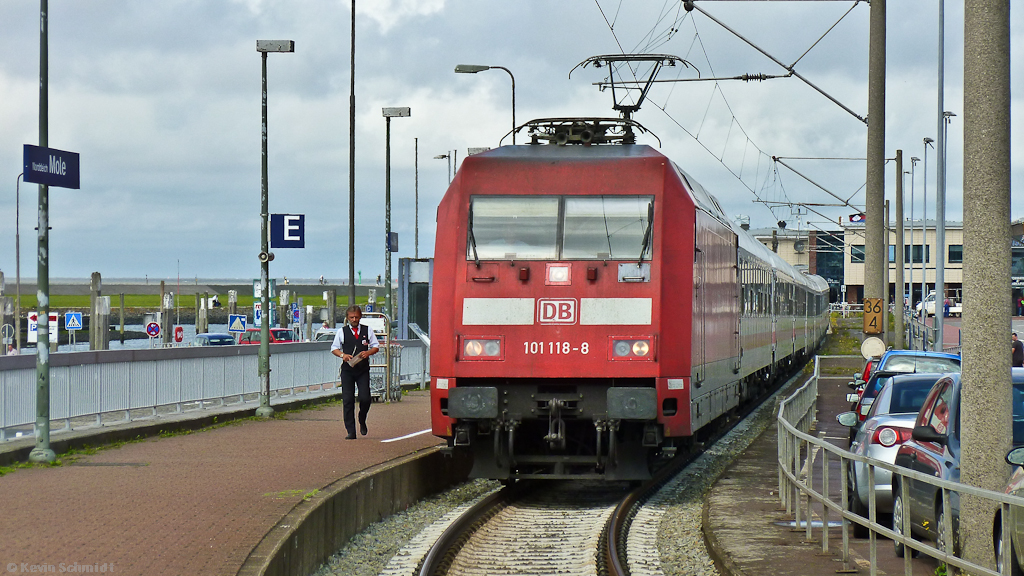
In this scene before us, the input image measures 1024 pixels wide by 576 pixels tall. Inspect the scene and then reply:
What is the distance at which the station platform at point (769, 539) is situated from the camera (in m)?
9.38

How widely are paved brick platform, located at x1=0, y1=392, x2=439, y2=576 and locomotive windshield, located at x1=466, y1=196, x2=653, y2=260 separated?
2.74 metres

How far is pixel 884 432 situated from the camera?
11133 mm

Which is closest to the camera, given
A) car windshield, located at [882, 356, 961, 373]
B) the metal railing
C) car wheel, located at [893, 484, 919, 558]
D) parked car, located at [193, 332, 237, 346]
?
car wheel, located at [893, 484, 919, 558]

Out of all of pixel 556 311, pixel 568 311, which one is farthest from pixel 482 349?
pixel 568 311

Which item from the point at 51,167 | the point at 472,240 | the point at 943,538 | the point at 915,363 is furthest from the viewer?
the point at 915,363

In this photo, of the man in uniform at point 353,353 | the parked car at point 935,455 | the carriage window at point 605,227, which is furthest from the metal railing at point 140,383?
the parked car at point 935,455

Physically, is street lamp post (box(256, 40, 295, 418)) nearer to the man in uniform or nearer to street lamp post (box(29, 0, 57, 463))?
the man in uniform

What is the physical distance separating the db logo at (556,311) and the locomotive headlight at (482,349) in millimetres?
501

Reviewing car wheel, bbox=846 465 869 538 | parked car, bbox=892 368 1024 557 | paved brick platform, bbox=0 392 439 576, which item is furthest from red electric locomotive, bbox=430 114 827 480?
parked car, bbox=892 368 1024 557

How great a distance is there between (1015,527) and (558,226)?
7.75 meters

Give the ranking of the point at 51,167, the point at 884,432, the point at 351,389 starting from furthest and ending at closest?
1. the point at 351,389
2. the point at 51,167
3. the point at 884,432

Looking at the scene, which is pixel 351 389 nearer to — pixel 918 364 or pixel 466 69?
pixel 918 364

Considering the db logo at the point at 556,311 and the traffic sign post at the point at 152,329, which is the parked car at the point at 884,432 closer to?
the db logo at the point at 556,311

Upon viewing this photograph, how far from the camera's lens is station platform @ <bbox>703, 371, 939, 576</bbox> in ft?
30.8
